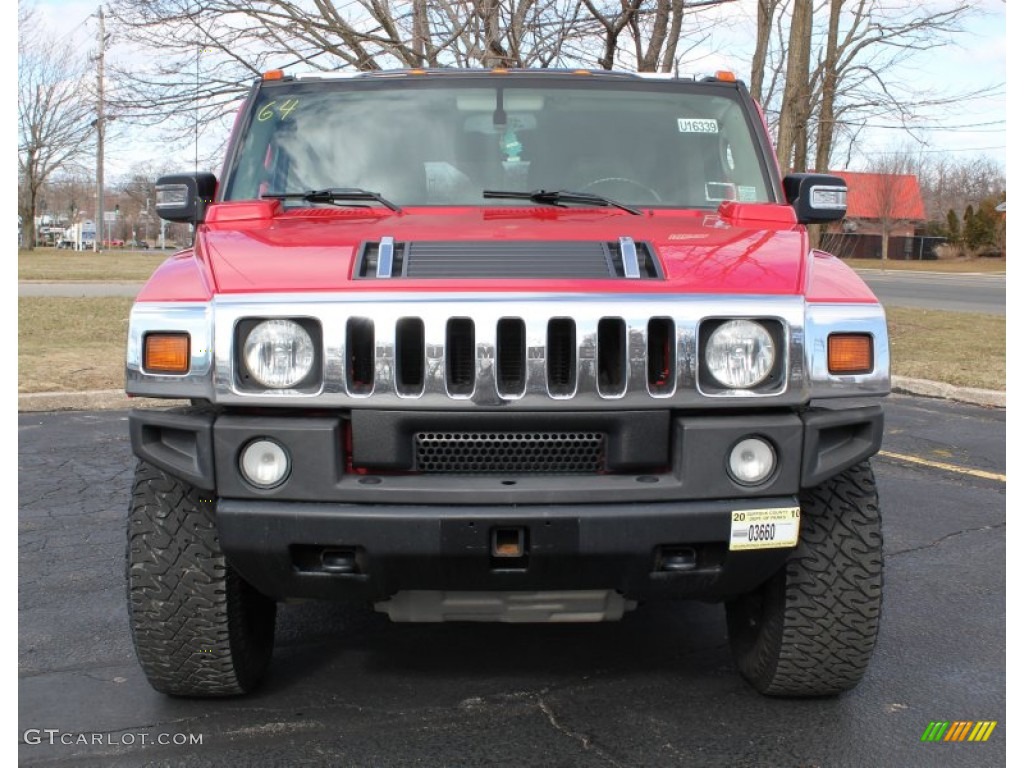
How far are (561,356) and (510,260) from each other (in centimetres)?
35

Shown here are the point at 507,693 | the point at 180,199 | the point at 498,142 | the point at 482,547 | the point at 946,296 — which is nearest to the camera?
the point at 482,547

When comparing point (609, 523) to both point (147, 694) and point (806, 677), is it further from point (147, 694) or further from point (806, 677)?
point (147, 694)

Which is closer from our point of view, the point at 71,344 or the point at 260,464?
the point at 260,464

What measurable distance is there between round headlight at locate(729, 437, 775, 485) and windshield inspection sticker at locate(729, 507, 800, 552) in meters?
0.09

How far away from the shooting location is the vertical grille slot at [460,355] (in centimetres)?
286

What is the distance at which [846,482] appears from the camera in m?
3.21

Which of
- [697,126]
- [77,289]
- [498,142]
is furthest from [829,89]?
[77,289]

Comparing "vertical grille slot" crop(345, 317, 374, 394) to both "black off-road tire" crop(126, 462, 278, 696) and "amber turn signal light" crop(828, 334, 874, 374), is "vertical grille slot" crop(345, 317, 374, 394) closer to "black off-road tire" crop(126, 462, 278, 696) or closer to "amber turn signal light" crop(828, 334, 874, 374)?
"black off-road tire" crop(126, 462, 278, 696)

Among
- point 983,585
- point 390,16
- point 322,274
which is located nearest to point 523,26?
point 390,16

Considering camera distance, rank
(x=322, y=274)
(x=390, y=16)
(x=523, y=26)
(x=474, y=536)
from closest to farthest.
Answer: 1. (x=474, y=536)
2. (x=322, y=274)
3. (x=523, y=26)
4. (x=390, y=16)

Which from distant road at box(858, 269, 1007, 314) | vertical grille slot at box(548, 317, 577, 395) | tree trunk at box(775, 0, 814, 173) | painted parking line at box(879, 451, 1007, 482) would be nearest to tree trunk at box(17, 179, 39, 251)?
distant road at box(858, 269, 1007, 314)

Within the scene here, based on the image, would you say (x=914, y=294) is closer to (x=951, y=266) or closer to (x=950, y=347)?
(x=950, y=347)

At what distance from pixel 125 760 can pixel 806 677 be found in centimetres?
204

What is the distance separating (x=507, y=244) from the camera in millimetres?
3205
